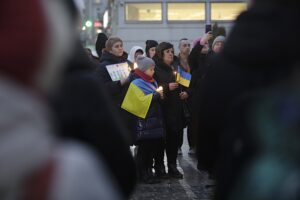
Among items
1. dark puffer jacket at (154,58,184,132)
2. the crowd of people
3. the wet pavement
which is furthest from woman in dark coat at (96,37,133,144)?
the crowd of people

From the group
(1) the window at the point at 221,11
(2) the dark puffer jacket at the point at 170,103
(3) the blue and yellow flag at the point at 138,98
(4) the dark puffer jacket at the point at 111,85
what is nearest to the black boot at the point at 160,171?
(2) the dark puffer jacket at the point at 170,103

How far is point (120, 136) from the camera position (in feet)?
6.93

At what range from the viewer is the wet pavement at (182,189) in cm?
655

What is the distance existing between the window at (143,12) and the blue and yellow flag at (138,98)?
87.3ft

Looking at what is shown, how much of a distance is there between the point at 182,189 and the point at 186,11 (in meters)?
27.8

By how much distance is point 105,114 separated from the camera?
6.89 ft

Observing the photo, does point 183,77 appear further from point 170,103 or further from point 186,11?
point 186,11

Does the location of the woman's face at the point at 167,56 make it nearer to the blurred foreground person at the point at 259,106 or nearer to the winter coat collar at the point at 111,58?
the winter coat collar at the point at 111,58

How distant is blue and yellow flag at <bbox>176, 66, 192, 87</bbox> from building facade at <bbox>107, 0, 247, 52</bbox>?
80.2ft

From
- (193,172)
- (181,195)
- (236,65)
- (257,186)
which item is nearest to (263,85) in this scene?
(236,65)

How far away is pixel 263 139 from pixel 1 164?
77cm

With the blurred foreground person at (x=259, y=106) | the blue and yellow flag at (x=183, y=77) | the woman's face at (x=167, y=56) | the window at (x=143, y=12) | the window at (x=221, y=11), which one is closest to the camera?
the blurred foreground person at (x=259, y=106)

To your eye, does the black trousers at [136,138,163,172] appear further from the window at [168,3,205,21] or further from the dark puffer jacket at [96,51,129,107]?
the window at [168,3,205,21]

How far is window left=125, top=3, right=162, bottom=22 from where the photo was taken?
111 ft
